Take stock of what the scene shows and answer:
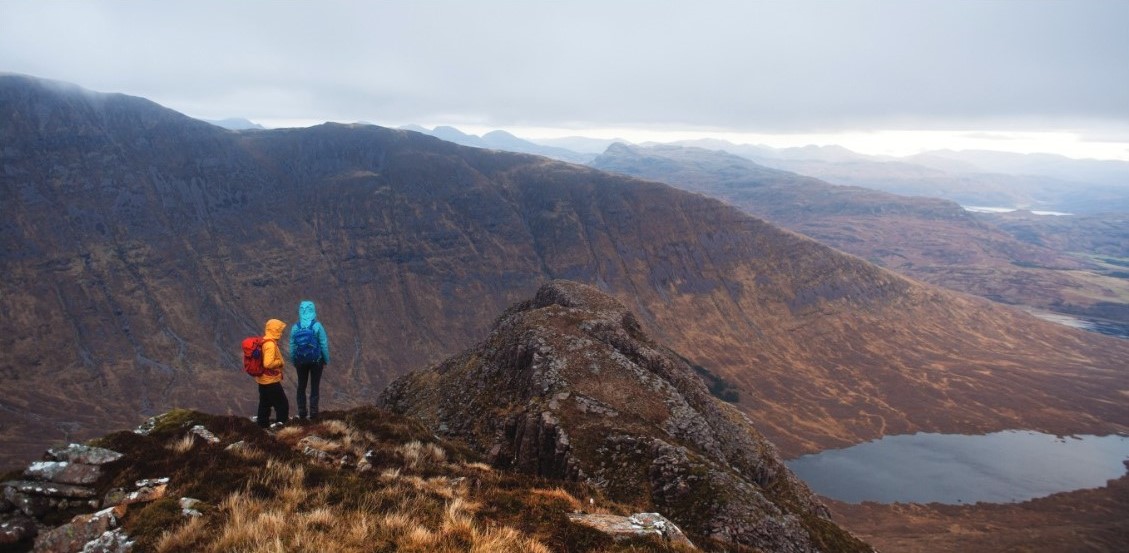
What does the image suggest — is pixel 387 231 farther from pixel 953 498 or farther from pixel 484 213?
pixel 953 498

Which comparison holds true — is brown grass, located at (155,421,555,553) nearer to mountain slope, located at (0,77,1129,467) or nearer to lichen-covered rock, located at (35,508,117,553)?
lichen-covered rock, located at (35,508,117,553)

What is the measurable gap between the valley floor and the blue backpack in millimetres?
68940

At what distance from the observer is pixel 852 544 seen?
2653 cm

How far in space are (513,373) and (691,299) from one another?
135919 mm

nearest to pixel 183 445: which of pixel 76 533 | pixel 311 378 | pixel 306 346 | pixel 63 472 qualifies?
pixel 63 472

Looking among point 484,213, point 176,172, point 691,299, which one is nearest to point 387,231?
point 484,213

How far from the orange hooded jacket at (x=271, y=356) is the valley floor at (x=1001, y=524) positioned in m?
70.0

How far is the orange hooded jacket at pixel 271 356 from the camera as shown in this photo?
591 inches

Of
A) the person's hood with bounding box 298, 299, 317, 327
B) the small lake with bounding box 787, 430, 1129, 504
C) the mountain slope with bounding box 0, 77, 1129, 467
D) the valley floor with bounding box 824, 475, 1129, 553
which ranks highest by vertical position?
the person's hood with bounding box 298, 299, 317, 327

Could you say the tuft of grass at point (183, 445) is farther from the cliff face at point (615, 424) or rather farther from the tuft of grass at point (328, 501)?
the cliff face at point (615, 424)

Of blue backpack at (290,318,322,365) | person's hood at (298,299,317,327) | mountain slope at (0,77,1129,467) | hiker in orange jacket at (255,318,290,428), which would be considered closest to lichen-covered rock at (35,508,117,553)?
hiker in orange jacket at (255,318,290,428)

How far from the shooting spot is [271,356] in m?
15.0

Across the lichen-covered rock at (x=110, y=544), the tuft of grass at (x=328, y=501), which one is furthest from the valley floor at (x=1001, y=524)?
the lichen-covered rock at (x=110, y=544)

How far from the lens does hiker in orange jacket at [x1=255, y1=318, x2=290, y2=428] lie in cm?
1504
